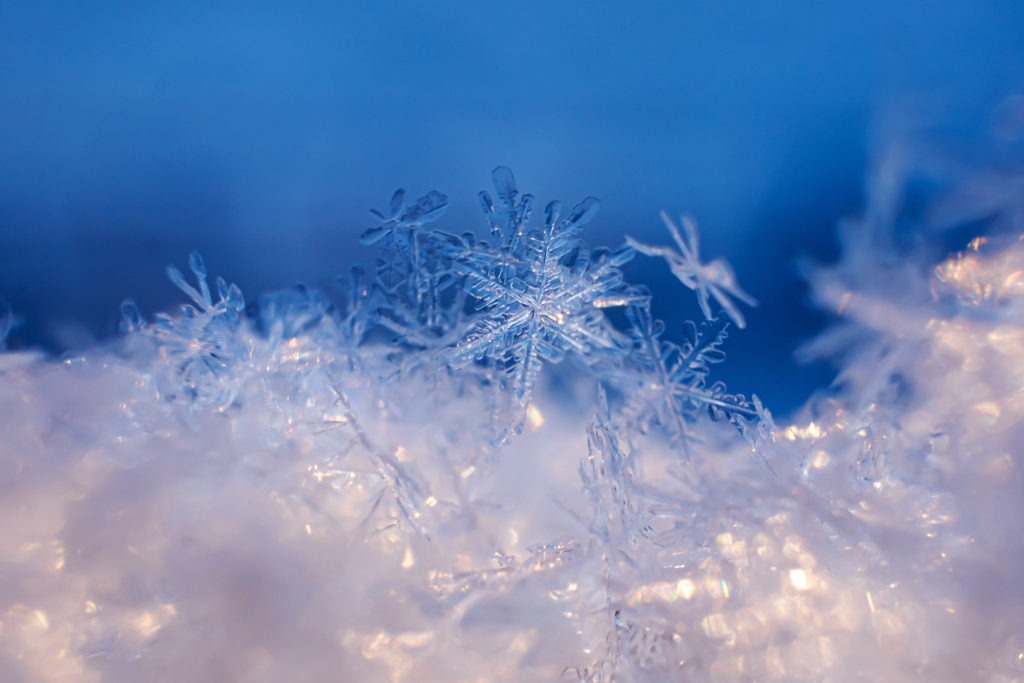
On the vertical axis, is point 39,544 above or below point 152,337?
below

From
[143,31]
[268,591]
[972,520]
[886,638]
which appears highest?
[972,520]

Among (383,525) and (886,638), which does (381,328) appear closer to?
(383,525)

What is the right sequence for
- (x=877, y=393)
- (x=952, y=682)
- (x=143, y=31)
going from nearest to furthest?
1. (x=952, y=682)
2. (x=877, y=393)
3. (x=143, y=31)

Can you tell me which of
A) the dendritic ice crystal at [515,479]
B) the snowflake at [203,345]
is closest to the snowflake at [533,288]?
the dendritic ice crystal at [515,479]

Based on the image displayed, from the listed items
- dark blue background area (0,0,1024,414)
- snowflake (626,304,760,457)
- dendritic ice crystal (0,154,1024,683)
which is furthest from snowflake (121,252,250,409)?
snowflake (626,304,760,457)

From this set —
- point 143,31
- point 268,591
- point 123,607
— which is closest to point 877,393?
point 268,591

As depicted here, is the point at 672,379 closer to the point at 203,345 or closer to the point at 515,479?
the point at 515,479

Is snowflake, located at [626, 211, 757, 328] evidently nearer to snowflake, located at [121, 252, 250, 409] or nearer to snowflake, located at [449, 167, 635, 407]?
snowflake, located at [449, 167, 635, 407]
